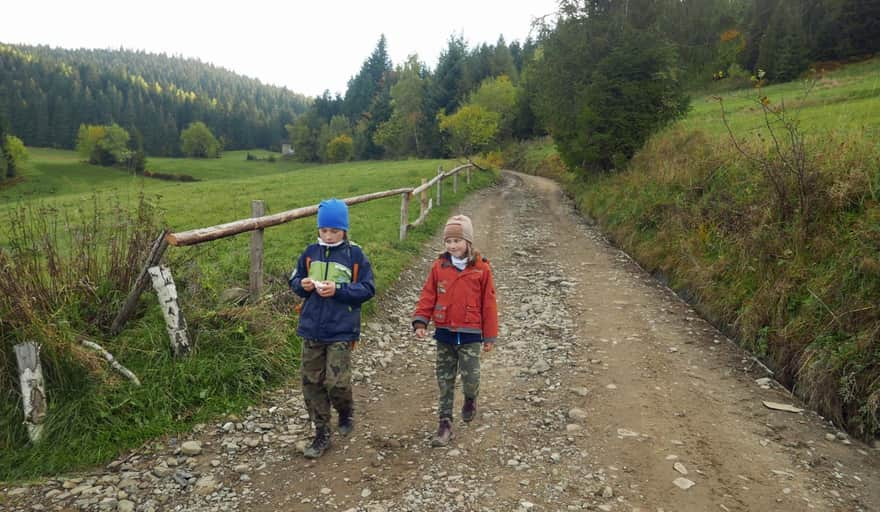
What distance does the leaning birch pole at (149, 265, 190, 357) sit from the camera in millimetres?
4598

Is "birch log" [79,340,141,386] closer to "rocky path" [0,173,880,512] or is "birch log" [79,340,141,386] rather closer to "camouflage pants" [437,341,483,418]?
"rocky path" [0,173,880,512]

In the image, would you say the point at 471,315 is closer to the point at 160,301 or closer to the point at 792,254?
the point at 160,301

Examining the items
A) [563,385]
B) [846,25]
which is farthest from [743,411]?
[846,25]

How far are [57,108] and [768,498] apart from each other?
411 feet

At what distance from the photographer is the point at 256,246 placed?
579 centimetres

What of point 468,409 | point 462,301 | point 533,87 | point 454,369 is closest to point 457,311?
point 462,301

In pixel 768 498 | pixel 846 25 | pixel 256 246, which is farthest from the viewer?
pixel 846 25

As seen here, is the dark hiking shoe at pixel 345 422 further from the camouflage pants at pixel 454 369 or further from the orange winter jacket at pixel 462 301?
the orange winter jacket at pixel 462 301

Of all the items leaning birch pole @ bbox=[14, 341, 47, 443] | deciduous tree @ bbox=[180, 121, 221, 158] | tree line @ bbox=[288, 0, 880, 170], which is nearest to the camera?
leaning birch pole @ bbox=[14, 341, 47, 443]

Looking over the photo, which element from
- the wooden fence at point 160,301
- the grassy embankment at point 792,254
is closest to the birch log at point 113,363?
the wooden fence at point 160,301

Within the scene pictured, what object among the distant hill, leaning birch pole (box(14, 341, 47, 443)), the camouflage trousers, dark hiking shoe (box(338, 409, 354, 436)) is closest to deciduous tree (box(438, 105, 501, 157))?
dark hiking shoe (box(338, 409, 354, 436))

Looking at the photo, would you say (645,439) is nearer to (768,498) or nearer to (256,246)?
(768,498)

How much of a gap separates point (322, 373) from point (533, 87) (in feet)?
149

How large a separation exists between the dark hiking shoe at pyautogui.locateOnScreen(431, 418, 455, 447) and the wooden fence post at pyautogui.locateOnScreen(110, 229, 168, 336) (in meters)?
3.14
